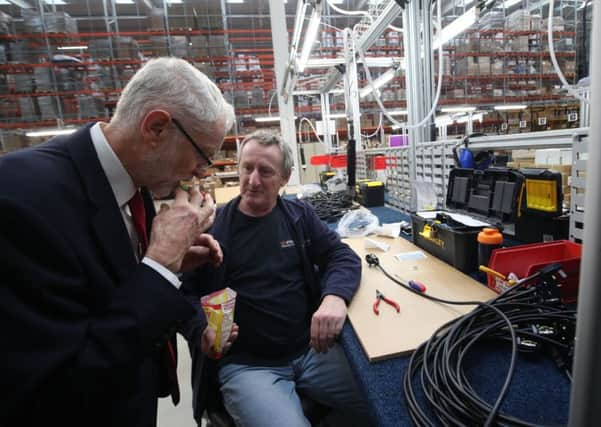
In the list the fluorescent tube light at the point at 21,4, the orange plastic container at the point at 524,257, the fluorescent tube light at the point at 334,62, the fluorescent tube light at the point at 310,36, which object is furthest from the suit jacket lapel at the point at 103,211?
the fluorescent tube light at the point at 21,4

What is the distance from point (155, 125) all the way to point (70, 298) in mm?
369

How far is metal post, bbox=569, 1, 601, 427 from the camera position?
23 cm

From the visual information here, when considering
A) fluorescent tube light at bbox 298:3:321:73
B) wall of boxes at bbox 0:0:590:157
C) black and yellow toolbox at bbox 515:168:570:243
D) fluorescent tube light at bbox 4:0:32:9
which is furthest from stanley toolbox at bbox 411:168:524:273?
fluorescent tube light at bbox 4:0:32:9

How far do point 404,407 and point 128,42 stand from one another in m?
9.65

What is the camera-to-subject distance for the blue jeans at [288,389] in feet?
2.94

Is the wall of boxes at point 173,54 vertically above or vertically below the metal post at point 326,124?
above

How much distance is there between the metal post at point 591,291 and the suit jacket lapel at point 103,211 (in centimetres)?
70

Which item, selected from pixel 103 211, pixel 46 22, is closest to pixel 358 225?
pixel 103 211

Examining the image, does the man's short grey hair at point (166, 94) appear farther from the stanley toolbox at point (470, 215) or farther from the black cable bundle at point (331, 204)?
the black cable bundle at point (331, 204)

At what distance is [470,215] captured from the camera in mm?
1325

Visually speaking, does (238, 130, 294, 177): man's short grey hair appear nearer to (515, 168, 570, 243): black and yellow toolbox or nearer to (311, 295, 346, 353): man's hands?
(311, 295, 346, 353): man's hands

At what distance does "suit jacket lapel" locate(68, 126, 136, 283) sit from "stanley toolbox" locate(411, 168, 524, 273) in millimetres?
954

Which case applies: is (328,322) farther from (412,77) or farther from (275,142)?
(412,77)

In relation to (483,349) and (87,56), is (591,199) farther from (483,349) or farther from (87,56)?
(87,56)
